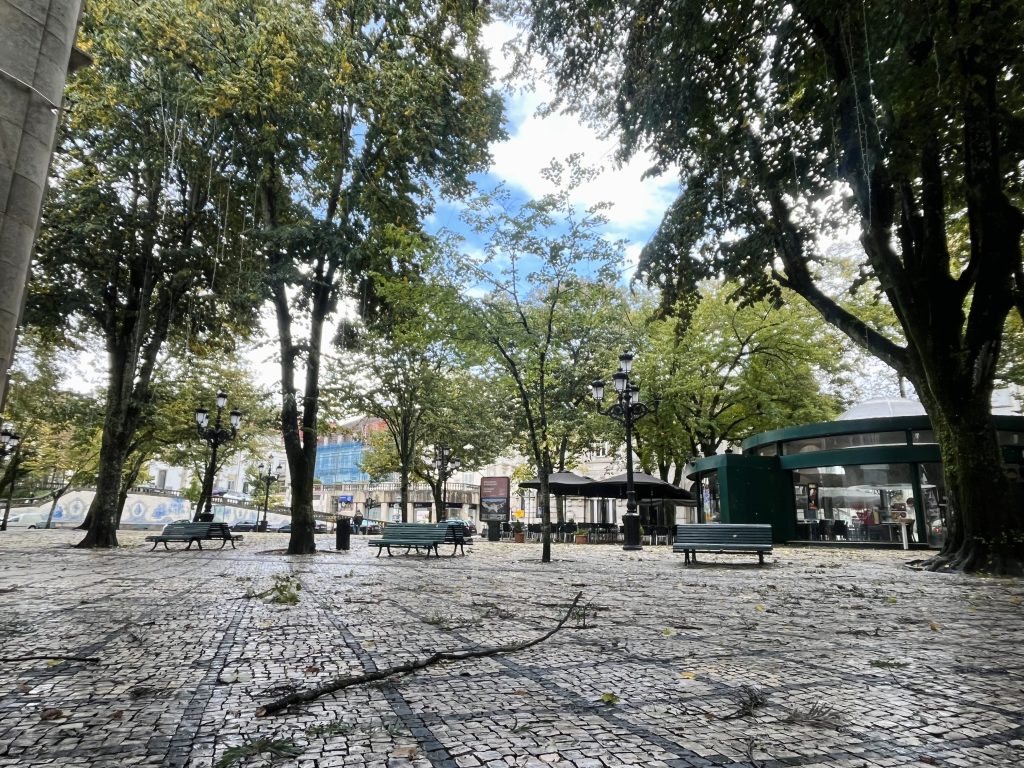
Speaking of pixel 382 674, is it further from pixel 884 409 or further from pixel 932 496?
pixel 884 409

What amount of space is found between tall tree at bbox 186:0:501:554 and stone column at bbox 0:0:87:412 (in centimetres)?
1190

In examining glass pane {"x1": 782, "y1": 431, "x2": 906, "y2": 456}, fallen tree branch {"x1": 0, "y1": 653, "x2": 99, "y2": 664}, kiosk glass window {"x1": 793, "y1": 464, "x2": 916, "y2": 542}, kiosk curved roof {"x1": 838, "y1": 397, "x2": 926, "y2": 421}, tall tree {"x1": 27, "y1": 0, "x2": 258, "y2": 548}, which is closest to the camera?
fallen tree branch {"x1": 0, "y1": 653, "x2": 99, "y2": 664}

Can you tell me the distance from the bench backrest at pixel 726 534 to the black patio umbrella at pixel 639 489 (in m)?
10.2

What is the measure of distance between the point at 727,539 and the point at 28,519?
5353 cm

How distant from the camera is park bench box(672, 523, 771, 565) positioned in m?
12.9

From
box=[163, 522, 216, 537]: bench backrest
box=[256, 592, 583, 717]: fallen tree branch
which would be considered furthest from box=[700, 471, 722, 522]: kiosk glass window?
box=[256, 592, 583, 717]: fallen tree branch

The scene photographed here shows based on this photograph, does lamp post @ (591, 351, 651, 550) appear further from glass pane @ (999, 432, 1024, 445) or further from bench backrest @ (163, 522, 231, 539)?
bench backrest @ (163, 522, 231, 539)

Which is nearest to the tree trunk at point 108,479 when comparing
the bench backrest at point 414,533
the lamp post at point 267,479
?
the bench backrest at point 414,533

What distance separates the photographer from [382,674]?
3.43 meters

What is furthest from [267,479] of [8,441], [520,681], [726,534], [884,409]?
[520,681]

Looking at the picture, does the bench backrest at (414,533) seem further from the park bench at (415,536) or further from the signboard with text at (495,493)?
the signboard with text at (495,493)

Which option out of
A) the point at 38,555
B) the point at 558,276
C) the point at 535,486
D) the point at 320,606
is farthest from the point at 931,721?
the point at 535,486

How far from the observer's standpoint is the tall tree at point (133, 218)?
13758mm

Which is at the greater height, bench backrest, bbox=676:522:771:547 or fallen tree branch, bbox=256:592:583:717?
bench backrest, bbox=676:522:771:547
